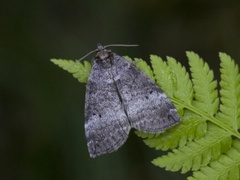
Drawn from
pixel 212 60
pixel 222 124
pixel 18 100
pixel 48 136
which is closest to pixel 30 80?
pixel 18 100

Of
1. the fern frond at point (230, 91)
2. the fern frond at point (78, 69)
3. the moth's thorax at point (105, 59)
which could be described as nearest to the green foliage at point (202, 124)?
the fern frond at point (230, 91)

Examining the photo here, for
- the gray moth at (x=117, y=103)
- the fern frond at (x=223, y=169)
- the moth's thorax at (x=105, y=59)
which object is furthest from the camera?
the moth's thorax at (x=105, y=59)

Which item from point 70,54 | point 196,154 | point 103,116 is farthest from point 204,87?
point 70,54

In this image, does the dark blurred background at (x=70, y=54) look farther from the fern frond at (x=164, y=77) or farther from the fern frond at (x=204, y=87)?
the fern frond at (x=204, y=87)

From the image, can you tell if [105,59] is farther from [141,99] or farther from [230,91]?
[230,91]

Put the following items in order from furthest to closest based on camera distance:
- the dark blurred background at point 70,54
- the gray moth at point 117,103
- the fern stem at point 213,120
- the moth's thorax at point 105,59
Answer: the dark blurred background at point 70,54 < the moth's thorax at point 105,59 < the gray moth at point 117,103 < the fern stem at point 213,120

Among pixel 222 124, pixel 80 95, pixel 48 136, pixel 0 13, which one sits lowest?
pixel 222 124

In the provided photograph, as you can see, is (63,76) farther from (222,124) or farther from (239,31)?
(222,124)

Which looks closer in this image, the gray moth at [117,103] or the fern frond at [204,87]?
the fern frond at [204,87]
